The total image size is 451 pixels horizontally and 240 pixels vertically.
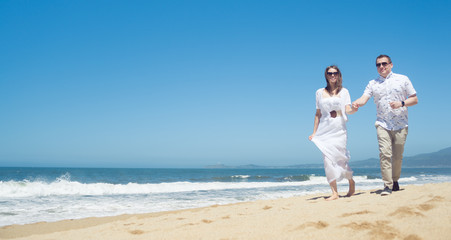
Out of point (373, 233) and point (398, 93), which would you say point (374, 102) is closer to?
point (398, 93)

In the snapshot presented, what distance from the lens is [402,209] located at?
112 inches

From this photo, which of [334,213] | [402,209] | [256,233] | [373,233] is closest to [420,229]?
[373,233]

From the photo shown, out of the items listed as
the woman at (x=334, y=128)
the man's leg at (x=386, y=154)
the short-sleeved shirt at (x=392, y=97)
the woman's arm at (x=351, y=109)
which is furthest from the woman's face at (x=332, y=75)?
the man's leg at (x=386, y=154)

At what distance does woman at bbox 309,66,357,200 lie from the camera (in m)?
4.76

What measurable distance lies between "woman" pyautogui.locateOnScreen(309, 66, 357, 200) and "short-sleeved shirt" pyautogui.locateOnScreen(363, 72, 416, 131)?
473 mm

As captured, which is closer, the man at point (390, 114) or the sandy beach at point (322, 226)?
the sandy beach at point (322, 226)

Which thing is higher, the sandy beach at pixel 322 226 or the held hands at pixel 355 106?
the held hands at pixel 355 106

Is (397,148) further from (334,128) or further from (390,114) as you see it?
(334,128)

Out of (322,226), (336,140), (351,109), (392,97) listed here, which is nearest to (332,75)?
(351,109)

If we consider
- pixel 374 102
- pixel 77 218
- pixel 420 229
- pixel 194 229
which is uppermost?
A: pixel 374 102

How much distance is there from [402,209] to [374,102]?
2455 millimetres

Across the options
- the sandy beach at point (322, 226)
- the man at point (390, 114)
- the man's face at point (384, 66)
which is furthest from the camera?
the man's face at point (384, 66)

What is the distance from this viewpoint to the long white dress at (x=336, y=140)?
15.6 feet

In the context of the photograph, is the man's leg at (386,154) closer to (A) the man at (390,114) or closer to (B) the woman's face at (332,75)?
(A) the man at (390,114)
